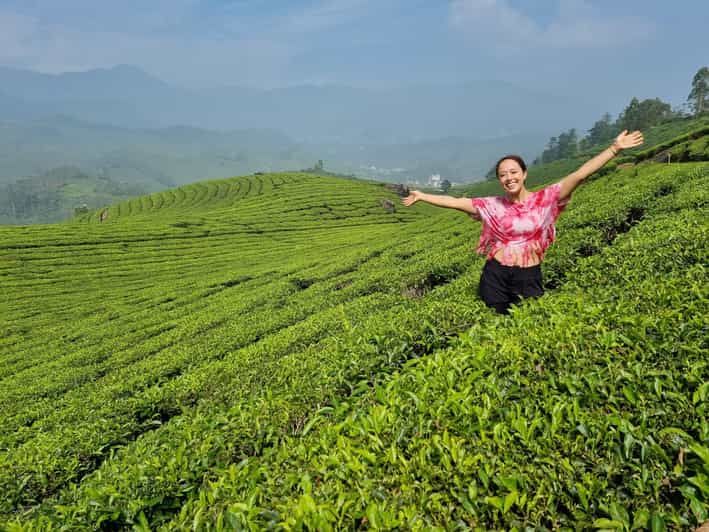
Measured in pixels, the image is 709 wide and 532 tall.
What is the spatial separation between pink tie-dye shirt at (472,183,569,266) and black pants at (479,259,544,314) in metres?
0.14

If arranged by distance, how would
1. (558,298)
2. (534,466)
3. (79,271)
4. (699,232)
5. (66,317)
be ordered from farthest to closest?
(79,271) < (66,317) < (699,232) < (558,298) < (534,466)

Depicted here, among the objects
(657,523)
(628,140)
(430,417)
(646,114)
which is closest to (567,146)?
(646,114)

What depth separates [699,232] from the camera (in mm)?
6504

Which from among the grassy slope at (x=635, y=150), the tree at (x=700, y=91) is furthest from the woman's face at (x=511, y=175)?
the tree at (x=700, y=91)

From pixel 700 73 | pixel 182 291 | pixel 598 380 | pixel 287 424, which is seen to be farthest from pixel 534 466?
pixel 700 73

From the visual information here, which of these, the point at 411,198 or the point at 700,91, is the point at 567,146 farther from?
the point at 411,198

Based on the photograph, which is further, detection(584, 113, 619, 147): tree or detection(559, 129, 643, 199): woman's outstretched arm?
detection(584, 113, 619, 147): tree

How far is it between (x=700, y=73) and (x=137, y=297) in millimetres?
146003

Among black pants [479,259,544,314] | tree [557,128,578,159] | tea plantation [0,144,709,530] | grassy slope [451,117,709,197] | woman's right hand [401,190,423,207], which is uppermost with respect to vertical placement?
tree [557,128,578,159]

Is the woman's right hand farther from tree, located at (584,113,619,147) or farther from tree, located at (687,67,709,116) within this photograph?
tree, located at (584,113,619,147)

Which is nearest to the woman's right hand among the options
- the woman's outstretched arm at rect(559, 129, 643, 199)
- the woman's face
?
the woman's face

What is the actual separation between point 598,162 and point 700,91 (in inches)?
5687

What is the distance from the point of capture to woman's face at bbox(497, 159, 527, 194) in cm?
592

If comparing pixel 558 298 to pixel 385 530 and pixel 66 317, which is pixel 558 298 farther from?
pixel 66 317
